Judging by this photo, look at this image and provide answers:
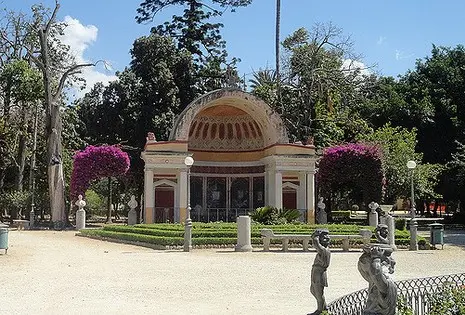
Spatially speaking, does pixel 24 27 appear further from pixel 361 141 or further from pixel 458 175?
pixel 458 175

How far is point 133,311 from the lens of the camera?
9.38 metres

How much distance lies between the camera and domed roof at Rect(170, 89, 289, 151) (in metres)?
31.7

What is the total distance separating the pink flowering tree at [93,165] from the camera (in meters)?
34.5

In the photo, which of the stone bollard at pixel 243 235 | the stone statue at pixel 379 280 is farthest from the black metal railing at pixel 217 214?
the stone statue at pixel 379 280

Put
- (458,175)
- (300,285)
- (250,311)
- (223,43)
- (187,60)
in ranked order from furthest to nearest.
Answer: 1. (223,43)
2. (187,60)
3. (458,175)
4. (300,285)
5. (250,311)

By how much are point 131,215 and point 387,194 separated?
17272 mm

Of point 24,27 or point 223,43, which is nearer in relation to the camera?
point 24,27

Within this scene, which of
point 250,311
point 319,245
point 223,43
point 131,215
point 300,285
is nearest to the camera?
point 319,245

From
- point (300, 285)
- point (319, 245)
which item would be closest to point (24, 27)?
point (300, 285)

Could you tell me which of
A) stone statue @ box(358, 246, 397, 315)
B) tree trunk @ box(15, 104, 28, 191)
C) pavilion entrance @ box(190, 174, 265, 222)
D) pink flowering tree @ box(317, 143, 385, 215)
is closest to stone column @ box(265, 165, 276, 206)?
pavilion entrance @ box(190, 174, 265, 222)

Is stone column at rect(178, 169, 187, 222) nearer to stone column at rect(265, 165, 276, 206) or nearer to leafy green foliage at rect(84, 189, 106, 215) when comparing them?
stone column at rect(265, 165, 276, 206)

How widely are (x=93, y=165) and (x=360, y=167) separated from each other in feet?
53.0

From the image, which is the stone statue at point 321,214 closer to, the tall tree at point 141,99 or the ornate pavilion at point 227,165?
the ornate pavilion at point 227,165

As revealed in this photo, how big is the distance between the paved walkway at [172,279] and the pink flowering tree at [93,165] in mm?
13427
